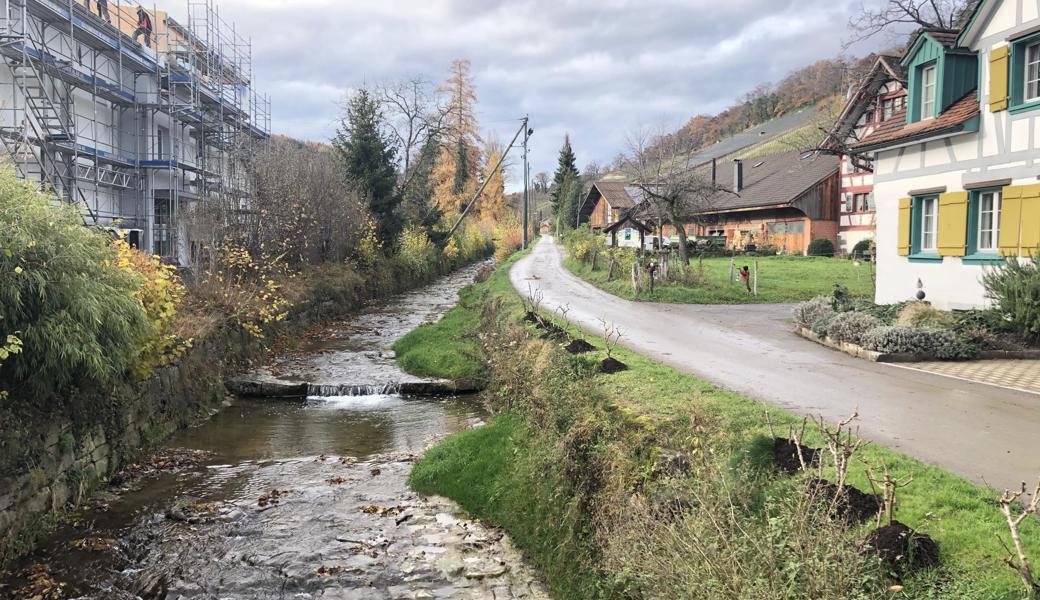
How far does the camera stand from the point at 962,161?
1471cm

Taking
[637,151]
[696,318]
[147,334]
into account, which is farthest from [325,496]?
[637,151]

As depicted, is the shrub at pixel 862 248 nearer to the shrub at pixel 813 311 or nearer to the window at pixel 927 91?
the window at pixel 927 91

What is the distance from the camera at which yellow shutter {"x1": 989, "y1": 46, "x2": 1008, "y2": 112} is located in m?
13.6

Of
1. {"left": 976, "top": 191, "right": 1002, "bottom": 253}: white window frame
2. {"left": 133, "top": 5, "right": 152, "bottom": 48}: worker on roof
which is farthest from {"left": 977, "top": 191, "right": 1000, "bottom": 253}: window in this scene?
{"left": 133, "top": 5, "right": 152, "bottom": 48}: worker on roof

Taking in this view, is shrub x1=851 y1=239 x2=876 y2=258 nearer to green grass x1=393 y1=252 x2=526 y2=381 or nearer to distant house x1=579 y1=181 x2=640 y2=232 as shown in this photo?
distant house x1=579 y1=181 x2=640 y2=232

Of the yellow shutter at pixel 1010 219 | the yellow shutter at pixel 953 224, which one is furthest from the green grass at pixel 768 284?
the yellow shutter at pixel 1010 219

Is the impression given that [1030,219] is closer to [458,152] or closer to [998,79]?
[998,79]

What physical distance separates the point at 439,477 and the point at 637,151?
26.3 m

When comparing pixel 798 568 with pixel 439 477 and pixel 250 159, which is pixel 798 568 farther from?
pixel 250 159

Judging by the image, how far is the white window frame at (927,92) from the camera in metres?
15.9

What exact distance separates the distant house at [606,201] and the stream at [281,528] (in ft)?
149

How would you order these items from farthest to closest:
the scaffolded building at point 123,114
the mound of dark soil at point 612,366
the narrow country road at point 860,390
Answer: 1. the scaffolded building at point 123,114
2. the mound of dark soil at point 612,366
3. the narrow country road at point 860,390

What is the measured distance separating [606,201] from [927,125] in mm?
45278

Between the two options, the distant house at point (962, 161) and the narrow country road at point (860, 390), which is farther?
the distant house at point (962, 161)
